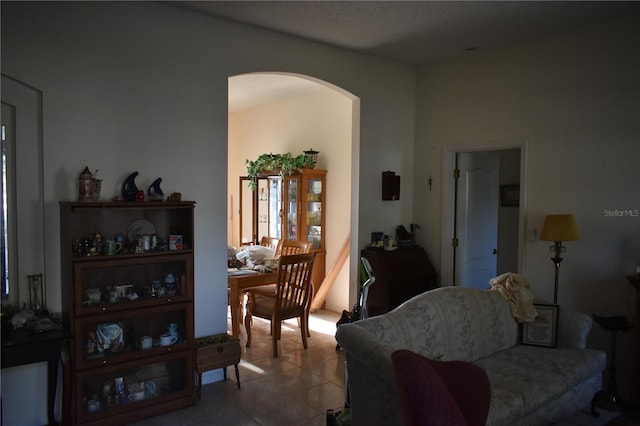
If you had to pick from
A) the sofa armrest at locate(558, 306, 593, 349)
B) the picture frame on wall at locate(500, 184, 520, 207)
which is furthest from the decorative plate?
the picture frame on wall at locate(500, 184, 520, 207)

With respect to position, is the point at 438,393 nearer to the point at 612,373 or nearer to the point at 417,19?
the point at 612,373

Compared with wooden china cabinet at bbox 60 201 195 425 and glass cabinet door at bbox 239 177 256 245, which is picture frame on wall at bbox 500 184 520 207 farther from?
wooden china cabinet at bbox 60 201 195 425

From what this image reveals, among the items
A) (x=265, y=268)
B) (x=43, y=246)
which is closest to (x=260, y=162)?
(x=265, y=268)

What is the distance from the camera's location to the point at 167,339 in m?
3.27

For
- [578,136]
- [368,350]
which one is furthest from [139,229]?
[578,136]

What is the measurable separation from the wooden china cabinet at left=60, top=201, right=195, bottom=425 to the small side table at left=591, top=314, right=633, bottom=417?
298 cm

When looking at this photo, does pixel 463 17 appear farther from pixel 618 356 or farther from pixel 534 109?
pixel 618 356

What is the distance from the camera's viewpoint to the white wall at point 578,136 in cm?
362

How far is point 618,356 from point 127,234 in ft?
12.7

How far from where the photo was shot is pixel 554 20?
3.71m

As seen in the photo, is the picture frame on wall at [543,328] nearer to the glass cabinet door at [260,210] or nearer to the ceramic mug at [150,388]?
the ceramic mug at [150,388]

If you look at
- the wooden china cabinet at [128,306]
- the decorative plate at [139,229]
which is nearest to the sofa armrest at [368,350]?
the wooden china cabinet at [128,306]

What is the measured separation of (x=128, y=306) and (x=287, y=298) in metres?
1.76

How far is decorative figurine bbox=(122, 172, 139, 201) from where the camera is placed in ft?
10.4
